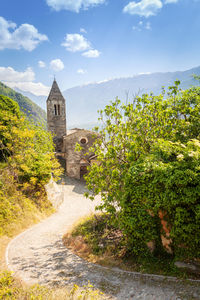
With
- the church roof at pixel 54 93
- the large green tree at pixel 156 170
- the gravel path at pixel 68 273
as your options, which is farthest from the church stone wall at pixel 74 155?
the large green tree at pixel 156 170

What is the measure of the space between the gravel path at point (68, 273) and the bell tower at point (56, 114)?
20.9 m

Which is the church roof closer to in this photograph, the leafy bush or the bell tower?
the bell tower

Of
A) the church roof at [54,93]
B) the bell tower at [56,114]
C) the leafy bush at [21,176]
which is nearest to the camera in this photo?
the leafy bush at [21,176]

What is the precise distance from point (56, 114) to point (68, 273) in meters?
26.7

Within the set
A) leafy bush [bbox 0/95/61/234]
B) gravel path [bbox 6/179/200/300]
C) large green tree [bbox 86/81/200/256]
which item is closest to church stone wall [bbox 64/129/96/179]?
leafy bush [bbox 0/95/61/234]

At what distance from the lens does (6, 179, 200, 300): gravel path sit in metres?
4.98

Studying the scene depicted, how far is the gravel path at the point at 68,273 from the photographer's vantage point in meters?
4.98

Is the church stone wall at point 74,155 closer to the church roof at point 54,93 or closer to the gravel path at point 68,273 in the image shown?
the church roof at point 54,93

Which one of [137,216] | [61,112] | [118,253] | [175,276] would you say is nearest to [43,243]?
[118,253]

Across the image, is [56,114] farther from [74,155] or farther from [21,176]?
[21,176]

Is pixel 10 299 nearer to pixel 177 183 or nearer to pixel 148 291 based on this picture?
pixel 148 291

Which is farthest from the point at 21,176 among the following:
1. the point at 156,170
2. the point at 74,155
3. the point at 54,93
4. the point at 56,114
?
the point at 54,93

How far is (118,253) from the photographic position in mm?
7047

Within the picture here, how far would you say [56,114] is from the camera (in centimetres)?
3012
